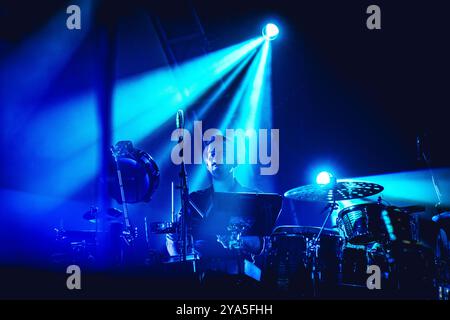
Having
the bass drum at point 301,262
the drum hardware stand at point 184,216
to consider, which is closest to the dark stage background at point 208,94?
the drum hardware stand at point 184,216

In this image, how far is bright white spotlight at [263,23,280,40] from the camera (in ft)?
24.2

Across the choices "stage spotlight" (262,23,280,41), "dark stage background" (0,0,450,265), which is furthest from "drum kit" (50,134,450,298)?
"stage spotlight" (262,23,280,41)

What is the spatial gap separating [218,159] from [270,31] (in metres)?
2.82

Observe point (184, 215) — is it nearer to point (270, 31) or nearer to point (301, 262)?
point (301, 262)

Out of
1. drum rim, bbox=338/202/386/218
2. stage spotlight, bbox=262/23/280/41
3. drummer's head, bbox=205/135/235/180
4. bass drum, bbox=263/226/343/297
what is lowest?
bass drum, bbox=263/226/343/297

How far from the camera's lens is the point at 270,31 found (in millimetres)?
7395

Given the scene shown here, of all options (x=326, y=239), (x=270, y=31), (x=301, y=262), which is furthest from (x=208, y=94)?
(x=301, y=262)

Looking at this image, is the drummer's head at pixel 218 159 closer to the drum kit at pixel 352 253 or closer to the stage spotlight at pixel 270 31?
the drum kit at pixel 352 253

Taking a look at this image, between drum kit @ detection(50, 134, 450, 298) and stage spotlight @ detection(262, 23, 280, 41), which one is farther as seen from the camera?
stage spotlight @ detection(262, 23, 280, 41)

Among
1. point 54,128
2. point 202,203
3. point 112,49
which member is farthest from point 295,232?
point 112,49

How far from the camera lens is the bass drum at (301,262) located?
5.18 meters

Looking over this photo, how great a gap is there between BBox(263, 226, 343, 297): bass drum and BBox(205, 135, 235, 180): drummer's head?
1378mm

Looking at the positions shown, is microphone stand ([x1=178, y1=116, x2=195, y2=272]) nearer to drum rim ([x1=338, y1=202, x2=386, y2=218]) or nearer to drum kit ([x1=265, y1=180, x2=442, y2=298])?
drum kit ([x1=265, y1=180, x2=442, y2=298])

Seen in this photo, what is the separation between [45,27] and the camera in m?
5.27
